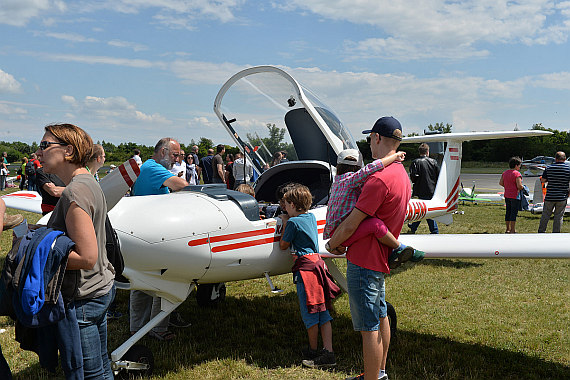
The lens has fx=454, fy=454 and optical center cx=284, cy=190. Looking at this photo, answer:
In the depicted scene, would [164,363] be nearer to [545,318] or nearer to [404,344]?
[404,344]

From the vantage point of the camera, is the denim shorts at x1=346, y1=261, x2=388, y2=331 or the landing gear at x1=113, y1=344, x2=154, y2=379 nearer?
the denim shorts at x1=346, y1=261, x2=388, y2=331

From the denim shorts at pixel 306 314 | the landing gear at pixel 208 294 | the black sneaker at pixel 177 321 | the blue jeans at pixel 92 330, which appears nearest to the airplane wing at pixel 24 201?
the landing gear at pixel 208 294

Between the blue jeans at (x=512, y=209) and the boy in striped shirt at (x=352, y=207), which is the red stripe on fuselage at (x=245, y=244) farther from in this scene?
the blue jeans at (x=512, y=209)

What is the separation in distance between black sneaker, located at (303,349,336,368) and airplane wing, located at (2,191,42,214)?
16.4 feet

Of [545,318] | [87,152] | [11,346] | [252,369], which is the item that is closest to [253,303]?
[252,369]

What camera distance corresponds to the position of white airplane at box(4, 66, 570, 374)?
3.18m

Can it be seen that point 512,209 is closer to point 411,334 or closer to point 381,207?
point 411,334

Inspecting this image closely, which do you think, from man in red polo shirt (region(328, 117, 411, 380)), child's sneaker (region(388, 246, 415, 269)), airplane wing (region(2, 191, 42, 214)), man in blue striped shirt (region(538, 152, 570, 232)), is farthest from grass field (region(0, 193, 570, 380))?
man in blue striped shirt (region(538, 152, 570, 232))

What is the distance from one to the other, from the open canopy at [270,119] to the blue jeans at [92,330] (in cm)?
336

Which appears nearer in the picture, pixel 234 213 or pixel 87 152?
pixel 87 152

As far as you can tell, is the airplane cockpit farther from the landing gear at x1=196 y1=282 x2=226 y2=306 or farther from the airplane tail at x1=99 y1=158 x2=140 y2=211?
the airplane tail at x1=99 y1=158 x2=140 y2=211

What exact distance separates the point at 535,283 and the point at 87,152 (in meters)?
5.99

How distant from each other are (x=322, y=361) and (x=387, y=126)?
6.52 feet

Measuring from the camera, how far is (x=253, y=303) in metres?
5.33
